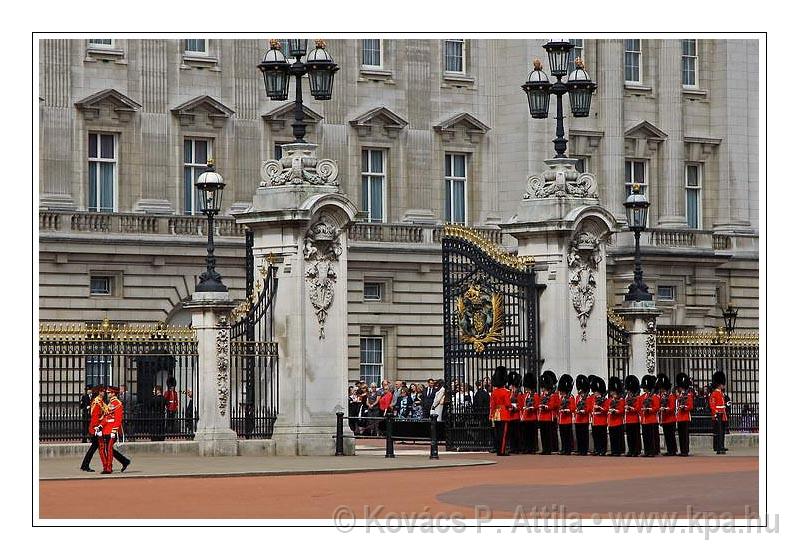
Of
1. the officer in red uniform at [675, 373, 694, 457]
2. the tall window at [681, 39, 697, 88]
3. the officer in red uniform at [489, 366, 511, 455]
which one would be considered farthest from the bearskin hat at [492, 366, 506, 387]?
the tall window at [681, 39, 697, 88]

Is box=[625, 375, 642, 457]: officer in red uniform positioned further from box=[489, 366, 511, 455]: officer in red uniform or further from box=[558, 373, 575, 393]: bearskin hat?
box=[489, 366, 511, 455]: officer in red uniform

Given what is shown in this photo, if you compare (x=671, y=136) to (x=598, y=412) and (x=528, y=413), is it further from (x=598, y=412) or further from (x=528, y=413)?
(x=528, y=413)

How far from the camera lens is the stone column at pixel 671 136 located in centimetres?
6109

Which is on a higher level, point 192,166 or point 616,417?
point 192,166

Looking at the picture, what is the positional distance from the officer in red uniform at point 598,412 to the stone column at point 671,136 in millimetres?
27989

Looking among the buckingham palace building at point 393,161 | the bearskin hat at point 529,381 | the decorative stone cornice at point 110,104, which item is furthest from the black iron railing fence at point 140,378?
the decorative stone cornice at point 110,104

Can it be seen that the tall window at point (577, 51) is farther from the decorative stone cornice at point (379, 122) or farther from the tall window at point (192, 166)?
the tall window at point (192, 166)

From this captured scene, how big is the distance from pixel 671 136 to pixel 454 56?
7203 millimetres

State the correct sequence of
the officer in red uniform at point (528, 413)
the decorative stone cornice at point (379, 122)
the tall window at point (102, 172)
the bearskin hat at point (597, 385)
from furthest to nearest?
the decorative stone cornice at point (379, 122) < the tall window at point (102, 172) < the bearskin hat at point (597, 385) < the officer in red uniform at point (528, 413)

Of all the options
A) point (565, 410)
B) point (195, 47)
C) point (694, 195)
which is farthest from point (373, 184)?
point (565, 410)

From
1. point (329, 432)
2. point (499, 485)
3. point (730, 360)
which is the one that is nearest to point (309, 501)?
point (499, 485)

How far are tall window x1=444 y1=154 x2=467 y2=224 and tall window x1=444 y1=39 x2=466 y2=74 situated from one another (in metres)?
2.22

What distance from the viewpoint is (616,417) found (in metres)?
33.2

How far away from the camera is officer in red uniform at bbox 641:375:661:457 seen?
109ft
